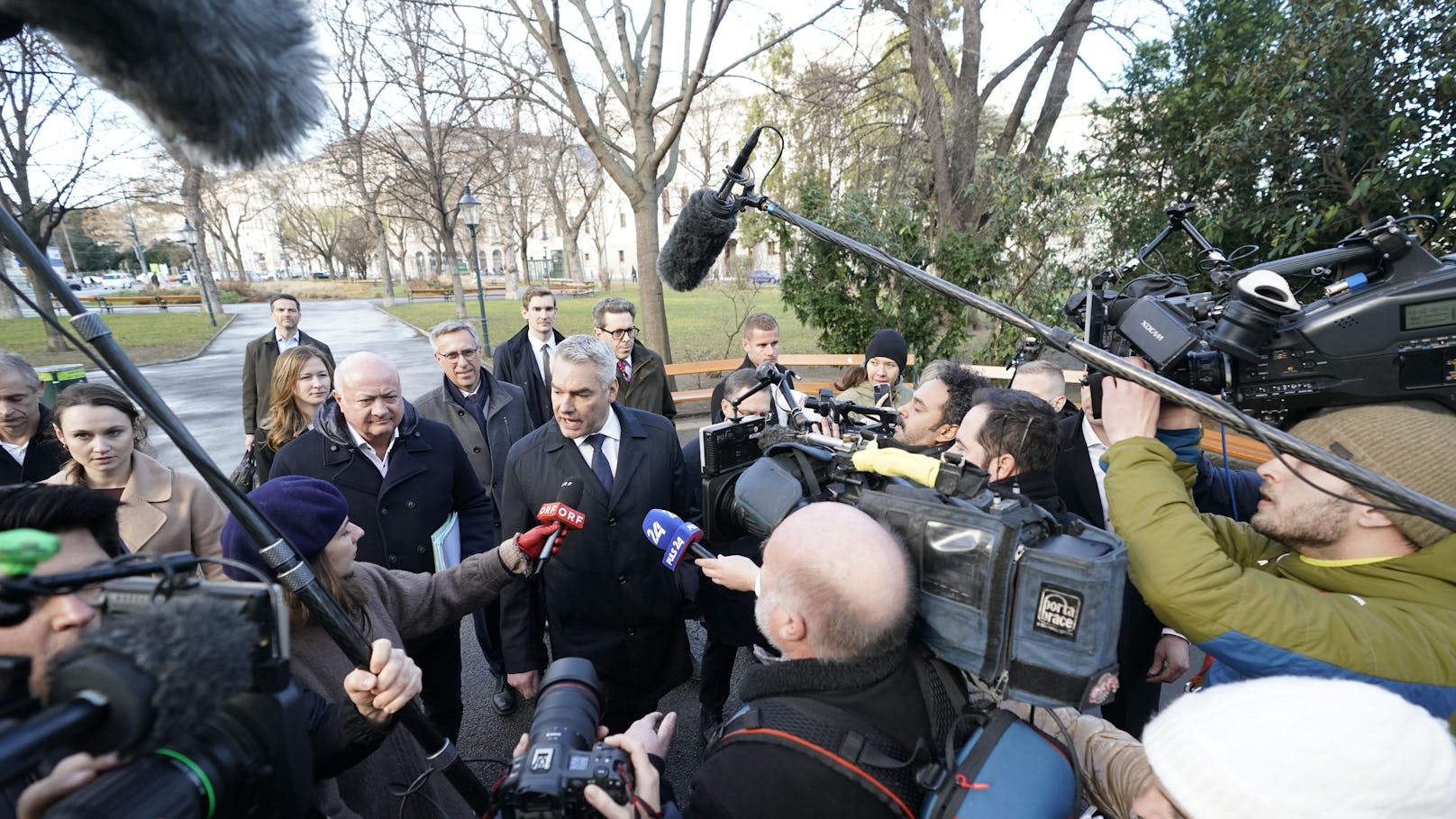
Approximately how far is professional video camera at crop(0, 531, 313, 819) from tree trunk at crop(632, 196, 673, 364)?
737cm

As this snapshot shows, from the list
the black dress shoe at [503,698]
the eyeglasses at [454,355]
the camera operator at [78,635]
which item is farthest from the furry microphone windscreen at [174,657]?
the eyeglasses at [454,355]

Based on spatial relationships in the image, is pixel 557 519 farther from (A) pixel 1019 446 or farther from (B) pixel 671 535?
(A) pixel 1019 446

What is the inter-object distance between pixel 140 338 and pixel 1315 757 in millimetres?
25191

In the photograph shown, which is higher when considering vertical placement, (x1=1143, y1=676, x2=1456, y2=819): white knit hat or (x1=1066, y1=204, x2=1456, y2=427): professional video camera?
(x1=1066, y1=204, x2=1456, y2=427): professional video camera

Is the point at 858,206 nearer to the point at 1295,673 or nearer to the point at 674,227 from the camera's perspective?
the point at 674,227

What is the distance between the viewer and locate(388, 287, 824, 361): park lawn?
544 inches

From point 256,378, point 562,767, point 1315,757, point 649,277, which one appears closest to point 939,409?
point 1315,757

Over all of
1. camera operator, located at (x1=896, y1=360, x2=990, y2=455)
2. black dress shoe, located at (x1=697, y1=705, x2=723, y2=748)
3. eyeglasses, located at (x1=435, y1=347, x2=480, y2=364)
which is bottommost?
black dress shoe, located at (x1=697, y1=705, x2=723, y2=748)

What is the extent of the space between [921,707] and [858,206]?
24.4ft

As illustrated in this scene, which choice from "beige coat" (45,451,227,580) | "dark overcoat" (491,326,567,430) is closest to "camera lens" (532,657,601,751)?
"beige coat" (45,451,227,580)

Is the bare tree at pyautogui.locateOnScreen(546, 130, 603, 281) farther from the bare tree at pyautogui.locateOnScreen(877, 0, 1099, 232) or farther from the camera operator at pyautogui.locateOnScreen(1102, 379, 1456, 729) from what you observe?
the camera operator at pyautogui.locateOnScreen(1102, 379, 1456, 729)

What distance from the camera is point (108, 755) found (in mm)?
791

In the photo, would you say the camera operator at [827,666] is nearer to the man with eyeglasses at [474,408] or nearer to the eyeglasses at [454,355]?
the man with eyeglasses at [474,408]

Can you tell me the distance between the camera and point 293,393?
3670 millimetres
